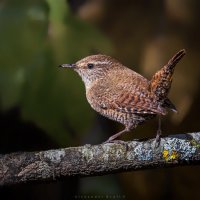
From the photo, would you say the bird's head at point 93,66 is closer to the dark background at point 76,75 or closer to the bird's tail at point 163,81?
the bird's tail at point 163,81

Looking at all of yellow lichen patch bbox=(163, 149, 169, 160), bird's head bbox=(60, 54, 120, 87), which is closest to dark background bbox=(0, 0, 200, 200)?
bird's head bbox=(60, 54, 120, 87)

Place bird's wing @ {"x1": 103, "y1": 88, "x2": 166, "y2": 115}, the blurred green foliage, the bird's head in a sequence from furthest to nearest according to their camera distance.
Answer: the blurred green foliage
the bird's head
bird's wing @ {"x1": 103, "y1": 88, "x2": 166, "y2": 115}

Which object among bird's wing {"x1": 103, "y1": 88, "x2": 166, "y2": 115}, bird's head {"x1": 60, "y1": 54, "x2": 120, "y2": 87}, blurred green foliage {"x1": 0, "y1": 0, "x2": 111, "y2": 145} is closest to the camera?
bird's wing {"x1": 103, "y1": 88, "x2": 166, "y2": 115}

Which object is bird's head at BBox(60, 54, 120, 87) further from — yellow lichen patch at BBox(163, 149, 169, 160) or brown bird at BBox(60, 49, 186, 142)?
yellow lichen patch at BBox(163, 149, 169, 160)

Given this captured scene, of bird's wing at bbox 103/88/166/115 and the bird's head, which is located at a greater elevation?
the bird's head

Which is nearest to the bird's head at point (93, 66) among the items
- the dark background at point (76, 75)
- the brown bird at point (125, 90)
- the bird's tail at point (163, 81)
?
the brown bird at point (125, 90)

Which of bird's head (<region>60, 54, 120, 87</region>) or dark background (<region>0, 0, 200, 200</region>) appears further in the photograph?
dark background (<region>0, 0, 200, 200</region>)

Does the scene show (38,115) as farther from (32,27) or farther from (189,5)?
(189,5)

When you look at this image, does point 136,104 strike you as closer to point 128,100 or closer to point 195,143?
point 128,100
